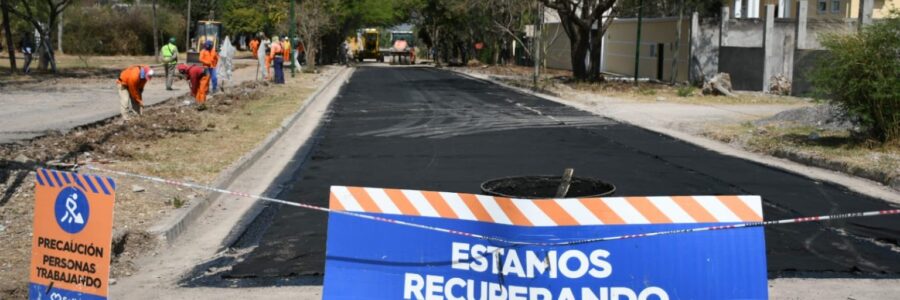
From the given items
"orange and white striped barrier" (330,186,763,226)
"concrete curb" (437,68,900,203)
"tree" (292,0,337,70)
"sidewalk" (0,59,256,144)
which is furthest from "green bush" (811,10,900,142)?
"tree" (292,0,337,70)

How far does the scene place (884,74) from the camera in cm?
1443

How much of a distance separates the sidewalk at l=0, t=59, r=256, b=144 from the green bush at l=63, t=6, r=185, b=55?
40.1m

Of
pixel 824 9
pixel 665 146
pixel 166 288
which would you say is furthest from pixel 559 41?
pixel 166 288

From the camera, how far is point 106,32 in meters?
74.1

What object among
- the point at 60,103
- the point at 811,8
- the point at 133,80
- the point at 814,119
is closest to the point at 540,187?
the point at 133,80

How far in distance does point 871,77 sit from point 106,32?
6791 centimetres

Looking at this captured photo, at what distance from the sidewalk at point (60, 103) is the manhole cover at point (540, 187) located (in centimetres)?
1034

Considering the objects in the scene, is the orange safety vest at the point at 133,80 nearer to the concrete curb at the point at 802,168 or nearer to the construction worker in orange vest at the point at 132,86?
the construction worker in orange vest at the point at 132,86

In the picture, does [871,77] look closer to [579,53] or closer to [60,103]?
[60,103]

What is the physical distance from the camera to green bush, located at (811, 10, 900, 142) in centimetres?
1432

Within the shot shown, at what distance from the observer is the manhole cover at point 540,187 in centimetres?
652

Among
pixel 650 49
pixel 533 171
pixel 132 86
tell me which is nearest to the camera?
pixel 533 171

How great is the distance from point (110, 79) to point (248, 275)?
31561 millimetres

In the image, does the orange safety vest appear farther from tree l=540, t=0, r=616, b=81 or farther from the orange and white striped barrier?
tree l=540, t=0, r=616, b=81
